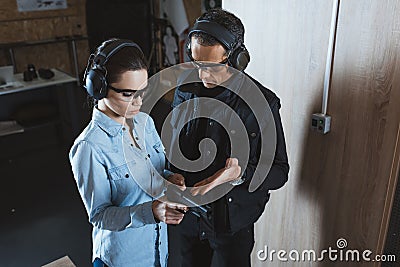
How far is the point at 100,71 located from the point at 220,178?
1.55 feet

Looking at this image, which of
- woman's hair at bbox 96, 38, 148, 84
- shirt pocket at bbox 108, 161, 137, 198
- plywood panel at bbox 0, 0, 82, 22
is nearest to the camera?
woman's hair at bbox 96, 38, 148, 84

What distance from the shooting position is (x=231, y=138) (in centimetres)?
131

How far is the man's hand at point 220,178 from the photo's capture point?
117cm

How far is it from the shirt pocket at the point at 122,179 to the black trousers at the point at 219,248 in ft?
1.38

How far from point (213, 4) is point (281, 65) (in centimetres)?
309

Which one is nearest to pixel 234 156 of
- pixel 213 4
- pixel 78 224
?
pixel 78 224

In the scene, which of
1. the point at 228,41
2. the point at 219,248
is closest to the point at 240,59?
the point at 228,41

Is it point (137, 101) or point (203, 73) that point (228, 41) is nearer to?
point (203, 73)

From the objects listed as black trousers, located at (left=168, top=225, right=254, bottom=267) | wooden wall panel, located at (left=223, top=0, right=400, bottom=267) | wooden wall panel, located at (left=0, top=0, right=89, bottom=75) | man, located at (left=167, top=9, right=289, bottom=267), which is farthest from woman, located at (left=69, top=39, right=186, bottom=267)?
wooden wall panel, located at (left=0, top=0, right=89, bottom=75)

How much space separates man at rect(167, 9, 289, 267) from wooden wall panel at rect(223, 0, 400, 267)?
0.88ft

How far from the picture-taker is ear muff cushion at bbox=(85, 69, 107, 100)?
1.00m

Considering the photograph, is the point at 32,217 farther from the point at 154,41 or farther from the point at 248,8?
the point at 154,41

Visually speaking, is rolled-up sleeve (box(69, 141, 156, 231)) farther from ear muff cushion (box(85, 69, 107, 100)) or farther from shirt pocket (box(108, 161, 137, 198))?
ear muff cushion (box(85, 69, 107, 100))

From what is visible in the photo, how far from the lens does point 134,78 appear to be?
1.01 m
